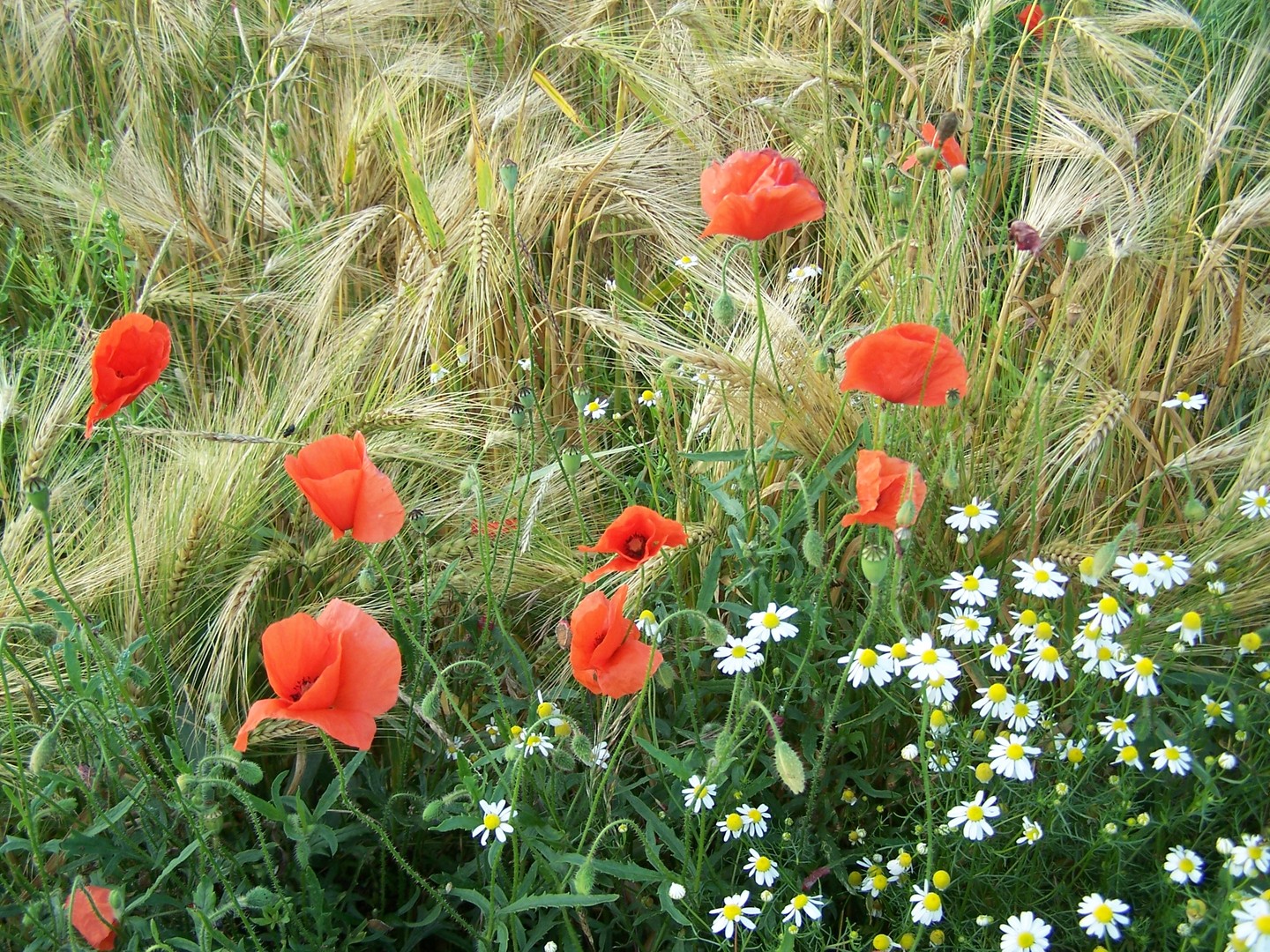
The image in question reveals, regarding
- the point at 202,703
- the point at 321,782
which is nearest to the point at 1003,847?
the point at 321,782

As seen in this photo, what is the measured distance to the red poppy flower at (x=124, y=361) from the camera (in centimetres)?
159

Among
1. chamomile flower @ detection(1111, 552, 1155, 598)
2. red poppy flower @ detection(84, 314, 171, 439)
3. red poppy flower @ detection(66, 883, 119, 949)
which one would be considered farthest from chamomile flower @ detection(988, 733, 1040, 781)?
red poppy flower @ detection(84, 314, 171, 439)

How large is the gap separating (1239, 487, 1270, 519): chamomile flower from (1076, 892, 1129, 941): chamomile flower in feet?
1.94

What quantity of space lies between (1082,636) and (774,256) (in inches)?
58.1

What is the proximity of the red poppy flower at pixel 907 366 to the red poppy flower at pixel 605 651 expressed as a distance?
465 mm

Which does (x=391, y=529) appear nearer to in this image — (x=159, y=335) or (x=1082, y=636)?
(x=159, y=335)

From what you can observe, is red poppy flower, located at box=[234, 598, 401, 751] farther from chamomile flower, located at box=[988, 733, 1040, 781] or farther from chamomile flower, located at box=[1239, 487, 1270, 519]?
chamomile flower, located at box=[1239, 487, 1270, 519]

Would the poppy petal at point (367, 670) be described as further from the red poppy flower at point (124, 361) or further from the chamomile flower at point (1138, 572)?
the chamomile flower at point (1138, 572)

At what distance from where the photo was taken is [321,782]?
1858 millimetres

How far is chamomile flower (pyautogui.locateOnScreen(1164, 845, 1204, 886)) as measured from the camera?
1.37 m

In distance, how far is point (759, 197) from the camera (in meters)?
1.62

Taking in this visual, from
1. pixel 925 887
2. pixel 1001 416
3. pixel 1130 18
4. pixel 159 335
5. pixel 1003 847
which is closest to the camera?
pixel 925 887

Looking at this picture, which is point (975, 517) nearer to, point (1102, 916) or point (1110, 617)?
point (1110, 617)

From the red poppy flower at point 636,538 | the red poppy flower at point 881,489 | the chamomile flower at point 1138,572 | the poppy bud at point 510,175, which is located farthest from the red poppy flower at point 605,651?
the poppy bud at point 510,175
